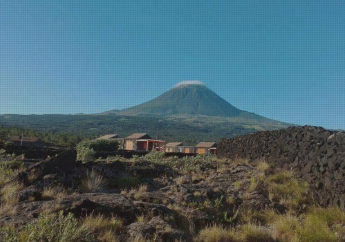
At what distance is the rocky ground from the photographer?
15.8 feet

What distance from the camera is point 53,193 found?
22.5 ft

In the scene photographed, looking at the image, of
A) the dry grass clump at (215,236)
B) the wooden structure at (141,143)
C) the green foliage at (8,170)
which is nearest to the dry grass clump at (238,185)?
the dry grass clump at (215,236)

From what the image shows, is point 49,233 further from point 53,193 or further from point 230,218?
point 230,218

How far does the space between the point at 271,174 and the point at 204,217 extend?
16.4 ft

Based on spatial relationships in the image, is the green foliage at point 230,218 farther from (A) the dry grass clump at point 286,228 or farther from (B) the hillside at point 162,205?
(A) the dry grass clump at point 286,228

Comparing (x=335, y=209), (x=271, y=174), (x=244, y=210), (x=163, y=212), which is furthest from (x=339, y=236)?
(x=271, y=174)

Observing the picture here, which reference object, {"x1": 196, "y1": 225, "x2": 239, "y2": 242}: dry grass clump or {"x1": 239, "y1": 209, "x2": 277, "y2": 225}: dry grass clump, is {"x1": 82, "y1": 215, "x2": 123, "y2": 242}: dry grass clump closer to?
{"x1": 196, "y1": 225, "x2": 239, "y2": 242}: dry grass clump

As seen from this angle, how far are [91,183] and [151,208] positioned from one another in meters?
2.69

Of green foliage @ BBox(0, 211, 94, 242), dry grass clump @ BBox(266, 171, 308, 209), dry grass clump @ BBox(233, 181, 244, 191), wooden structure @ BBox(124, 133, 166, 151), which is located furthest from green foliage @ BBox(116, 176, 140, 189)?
wooden structure @ BBox(124, 133, 166, 151)

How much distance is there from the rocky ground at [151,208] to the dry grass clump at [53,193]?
0.02m

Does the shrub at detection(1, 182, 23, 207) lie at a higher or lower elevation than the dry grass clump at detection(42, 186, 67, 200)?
higher

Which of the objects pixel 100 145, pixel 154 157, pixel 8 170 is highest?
pixel 8 170

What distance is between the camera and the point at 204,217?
6.50 m

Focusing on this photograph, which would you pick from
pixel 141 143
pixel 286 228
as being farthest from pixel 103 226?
pixel 141 143
